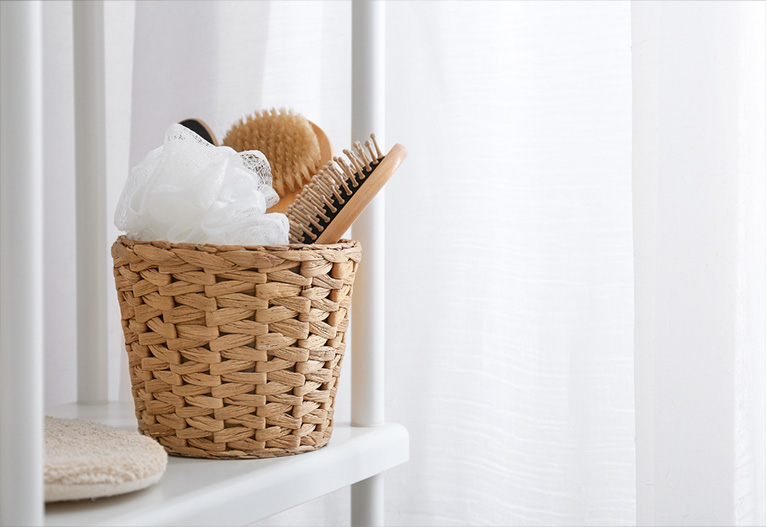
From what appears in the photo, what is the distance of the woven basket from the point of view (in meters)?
0.43

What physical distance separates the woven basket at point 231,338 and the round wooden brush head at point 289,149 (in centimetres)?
9

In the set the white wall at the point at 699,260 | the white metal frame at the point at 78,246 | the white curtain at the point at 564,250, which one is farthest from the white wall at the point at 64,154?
the white wall at the point at 699,260

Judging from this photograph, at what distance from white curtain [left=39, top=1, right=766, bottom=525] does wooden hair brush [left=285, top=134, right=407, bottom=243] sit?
0.33 metres

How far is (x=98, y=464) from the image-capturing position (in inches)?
14.8

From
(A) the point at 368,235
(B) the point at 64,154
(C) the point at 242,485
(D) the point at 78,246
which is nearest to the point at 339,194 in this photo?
(A) the point at 368,235

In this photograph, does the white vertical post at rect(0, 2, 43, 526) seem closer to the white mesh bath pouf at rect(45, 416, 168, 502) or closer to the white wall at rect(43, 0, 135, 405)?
the white mesh bath pouf at rect(45, 416, 168, 502)

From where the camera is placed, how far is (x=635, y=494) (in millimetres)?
736

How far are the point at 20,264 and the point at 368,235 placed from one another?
0.88 ft

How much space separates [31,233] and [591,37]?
611 mm

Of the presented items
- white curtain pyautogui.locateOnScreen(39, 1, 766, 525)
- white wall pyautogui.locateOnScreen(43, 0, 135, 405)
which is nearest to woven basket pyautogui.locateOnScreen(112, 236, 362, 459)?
white curtain pyautogui.locateOnScreen(39, 1, 766, 525)

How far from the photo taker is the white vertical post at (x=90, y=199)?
67cm

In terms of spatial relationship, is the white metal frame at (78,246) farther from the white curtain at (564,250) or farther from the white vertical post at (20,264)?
the white curtain at (564,250)

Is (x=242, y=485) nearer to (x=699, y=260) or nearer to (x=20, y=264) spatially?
(x=20, y=264)

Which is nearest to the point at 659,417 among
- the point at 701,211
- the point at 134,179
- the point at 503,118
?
the point at 701,211
